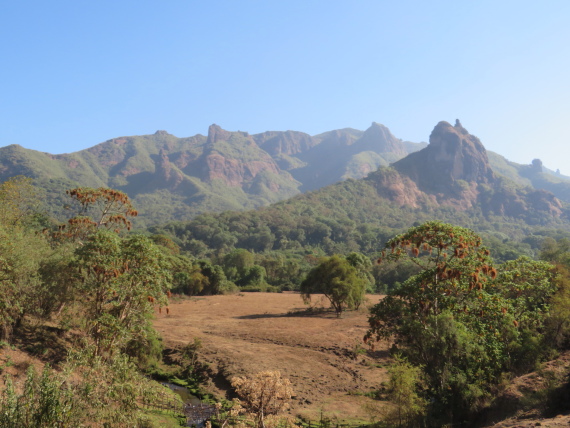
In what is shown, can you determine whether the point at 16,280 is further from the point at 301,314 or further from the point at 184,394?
the point at 301,314

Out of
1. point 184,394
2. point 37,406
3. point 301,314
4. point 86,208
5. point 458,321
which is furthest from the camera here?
point 301,314

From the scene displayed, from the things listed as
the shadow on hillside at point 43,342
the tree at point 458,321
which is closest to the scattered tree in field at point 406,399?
the tree at point 458,321

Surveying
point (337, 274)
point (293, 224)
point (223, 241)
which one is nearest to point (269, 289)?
point (337, 274)

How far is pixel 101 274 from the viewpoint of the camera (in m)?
18.6

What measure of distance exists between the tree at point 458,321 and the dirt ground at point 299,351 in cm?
393

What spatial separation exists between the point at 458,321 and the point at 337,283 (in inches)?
995

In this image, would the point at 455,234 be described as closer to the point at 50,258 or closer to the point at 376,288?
the point at 50,258

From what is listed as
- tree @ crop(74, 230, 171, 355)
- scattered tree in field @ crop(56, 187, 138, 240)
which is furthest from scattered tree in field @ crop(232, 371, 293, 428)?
scattered tree in field @ crop(56, 187, 138, 240)

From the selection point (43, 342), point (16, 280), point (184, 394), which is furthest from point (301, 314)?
point (16, 280)

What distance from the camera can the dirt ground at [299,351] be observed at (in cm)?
2050

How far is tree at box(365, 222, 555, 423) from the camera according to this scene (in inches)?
567

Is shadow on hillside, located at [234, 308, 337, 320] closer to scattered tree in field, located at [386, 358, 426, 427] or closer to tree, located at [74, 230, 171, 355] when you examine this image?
tree, located at [74, 230, 171, 355]

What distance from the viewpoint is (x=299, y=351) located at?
28375 mm

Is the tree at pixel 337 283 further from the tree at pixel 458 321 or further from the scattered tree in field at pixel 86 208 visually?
the tree at pixel 458 321
